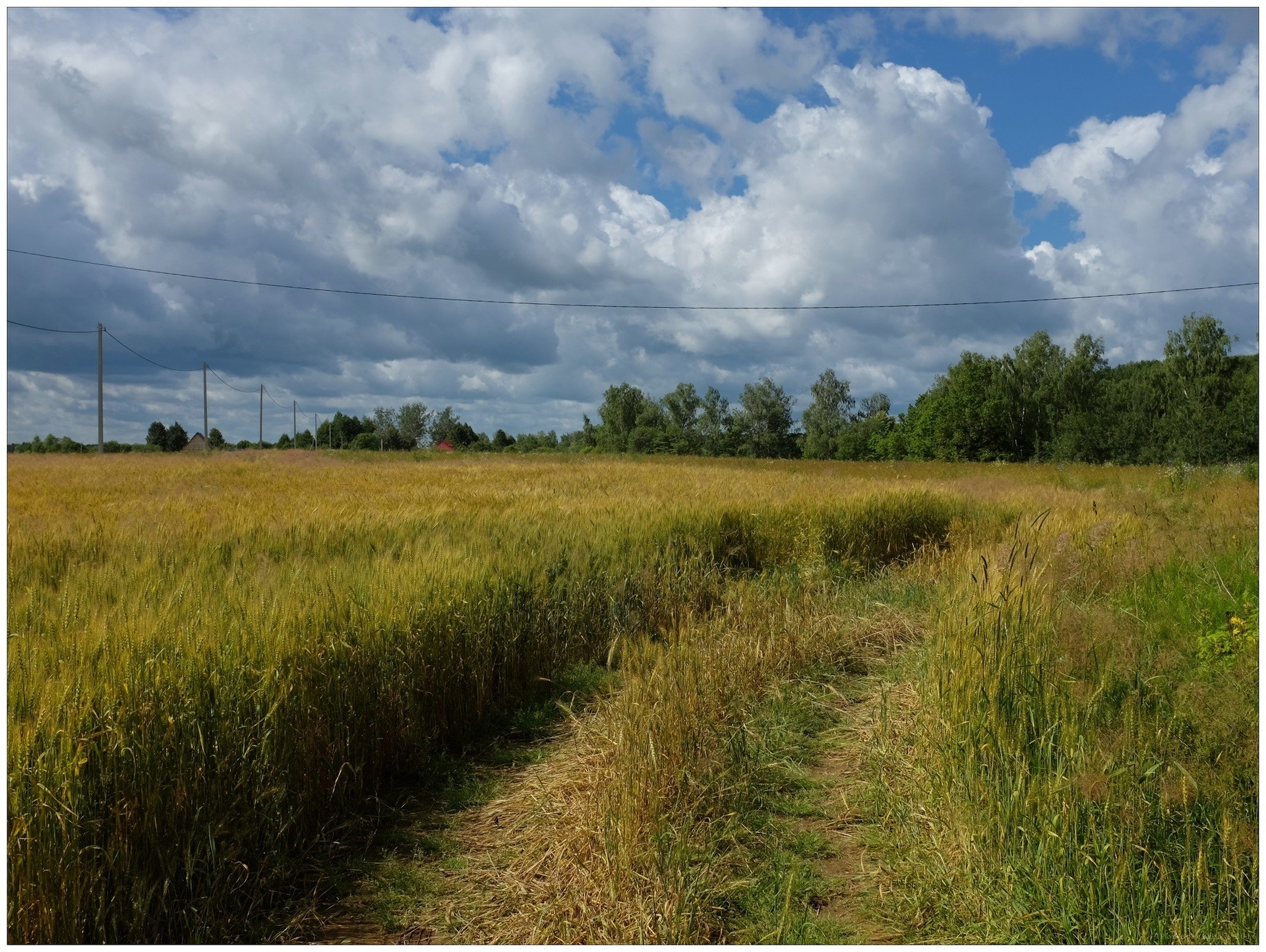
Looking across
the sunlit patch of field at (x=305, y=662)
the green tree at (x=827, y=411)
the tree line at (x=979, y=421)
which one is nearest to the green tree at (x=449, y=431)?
the tree line at (x=979, y=421)

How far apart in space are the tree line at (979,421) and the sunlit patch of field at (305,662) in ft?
122

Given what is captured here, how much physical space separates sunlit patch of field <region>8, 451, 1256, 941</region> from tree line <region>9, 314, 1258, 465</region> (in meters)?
37.2

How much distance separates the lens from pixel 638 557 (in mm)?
8031

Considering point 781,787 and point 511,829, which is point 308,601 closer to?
point 511,829

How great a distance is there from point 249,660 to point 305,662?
16.6 inches

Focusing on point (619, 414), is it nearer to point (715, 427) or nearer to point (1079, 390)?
point (715, 427)

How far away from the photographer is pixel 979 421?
216 ft

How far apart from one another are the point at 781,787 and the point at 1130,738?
5.81 feet

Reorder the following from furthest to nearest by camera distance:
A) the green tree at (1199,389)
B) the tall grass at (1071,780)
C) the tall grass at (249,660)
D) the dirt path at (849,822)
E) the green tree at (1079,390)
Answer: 1. the green tree at (1079,390)
2. the green tree at (1199,389)
3. the dirt path at (849,822)
4. the tall grass at (249,660)
5. the tall grass at (1071,780)

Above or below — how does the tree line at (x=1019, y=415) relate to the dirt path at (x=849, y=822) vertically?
above

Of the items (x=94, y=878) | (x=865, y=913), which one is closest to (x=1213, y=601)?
(x=865, y=913)

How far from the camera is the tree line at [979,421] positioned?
169ft

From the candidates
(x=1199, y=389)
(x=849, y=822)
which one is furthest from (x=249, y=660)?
(x=1199, y=389)

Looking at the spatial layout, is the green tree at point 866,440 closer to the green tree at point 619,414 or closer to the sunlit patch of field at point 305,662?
the green tree at point 619,414
